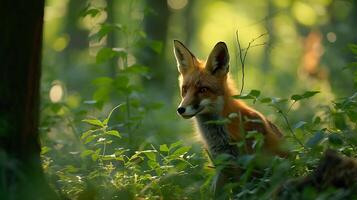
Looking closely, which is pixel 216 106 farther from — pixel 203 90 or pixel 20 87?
pixel 20 87

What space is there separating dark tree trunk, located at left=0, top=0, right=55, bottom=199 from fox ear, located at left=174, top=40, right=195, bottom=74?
9.79ft

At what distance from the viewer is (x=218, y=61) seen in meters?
7.97

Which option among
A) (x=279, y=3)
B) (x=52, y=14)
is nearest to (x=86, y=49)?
(x=52, y=14)

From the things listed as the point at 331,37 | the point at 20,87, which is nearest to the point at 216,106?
the point at 20,87

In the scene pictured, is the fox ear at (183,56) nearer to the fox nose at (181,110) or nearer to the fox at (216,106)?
the fox at (216,106)

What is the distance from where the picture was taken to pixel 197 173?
21.2 ft

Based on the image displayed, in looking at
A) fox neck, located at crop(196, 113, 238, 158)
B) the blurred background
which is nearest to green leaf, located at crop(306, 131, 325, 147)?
the blurred background

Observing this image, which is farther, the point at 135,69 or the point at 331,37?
the point at 331,37

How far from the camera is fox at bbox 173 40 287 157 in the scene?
724 cm

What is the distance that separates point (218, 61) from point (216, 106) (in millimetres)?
620

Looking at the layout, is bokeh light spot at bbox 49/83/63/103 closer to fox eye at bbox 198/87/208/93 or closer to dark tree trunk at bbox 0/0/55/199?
fox eye at bbox 198/87/208/93

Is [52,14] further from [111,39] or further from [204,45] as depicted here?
[111,39]

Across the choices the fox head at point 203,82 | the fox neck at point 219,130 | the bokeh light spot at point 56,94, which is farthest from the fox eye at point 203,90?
the bokeh light spot at point 56,94

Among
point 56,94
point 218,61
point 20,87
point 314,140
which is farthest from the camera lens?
point 56,94
